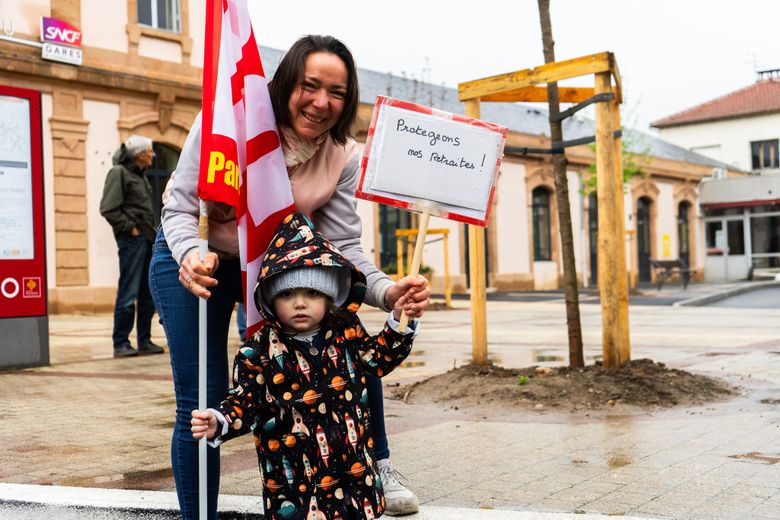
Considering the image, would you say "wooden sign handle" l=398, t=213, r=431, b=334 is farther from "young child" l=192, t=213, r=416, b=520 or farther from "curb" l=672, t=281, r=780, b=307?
"curb" l=672, t=281, r=780, b=307

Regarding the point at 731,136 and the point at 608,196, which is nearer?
the point at 608,196

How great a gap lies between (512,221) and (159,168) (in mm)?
13745

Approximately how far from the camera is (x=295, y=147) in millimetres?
3047

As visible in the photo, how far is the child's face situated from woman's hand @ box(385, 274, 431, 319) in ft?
0.81

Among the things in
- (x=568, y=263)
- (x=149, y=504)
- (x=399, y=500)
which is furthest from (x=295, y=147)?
(x=568, y=263)

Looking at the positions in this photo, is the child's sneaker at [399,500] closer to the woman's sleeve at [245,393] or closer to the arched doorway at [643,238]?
the woman's sleeve at [245,393]

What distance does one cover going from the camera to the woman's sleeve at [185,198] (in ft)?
9.59

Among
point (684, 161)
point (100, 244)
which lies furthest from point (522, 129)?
point (100, 244)

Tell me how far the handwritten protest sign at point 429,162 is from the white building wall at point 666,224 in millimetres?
35545

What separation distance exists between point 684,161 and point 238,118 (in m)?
38.7

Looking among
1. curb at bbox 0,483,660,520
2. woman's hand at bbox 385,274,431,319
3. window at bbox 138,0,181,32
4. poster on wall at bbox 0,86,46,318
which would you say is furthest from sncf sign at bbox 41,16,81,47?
woman's hand at bbox 385,274,431,319

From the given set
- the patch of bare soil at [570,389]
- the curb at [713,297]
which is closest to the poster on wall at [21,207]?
the patch of bare soil at [570,389]

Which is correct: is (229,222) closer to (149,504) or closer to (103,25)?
(149,504)

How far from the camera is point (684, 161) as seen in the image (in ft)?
128
